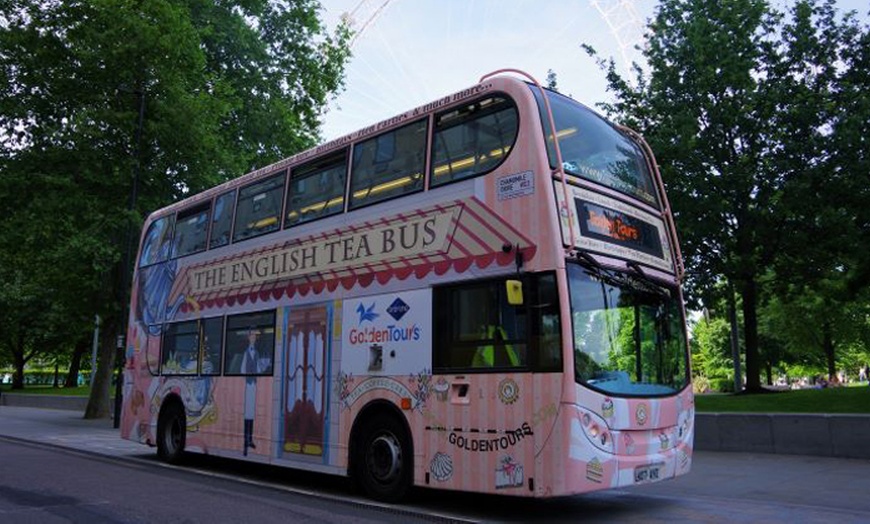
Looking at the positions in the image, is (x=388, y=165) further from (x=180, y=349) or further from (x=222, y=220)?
→ (x=180, y=349)

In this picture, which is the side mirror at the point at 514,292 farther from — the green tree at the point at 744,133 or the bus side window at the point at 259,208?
the green tree at the point at 744,133

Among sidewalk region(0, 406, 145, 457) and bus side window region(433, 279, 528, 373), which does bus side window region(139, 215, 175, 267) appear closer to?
sidewalk region(0, 406, 145, 457)

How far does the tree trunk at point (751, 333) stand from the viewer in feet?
68.2

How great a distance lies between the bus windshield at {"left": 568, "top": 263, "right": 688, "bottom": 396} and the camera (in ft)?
22.7

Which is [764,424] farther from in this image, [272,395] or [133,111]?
[133,111]

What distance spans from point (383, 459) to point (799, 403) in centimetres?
1135

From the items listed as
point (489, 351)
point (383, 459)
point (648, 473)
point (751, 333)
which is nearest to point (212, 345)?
point (383, 459)

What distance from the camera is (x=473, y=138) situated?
8133 millimetres

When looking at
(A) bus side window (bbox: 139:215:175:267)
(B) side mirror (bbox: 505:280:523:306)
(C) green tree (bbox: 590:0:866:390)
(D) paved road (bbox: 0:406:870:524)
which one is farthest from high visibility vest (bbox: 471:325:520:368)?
(C) green tree (bbox: 590:0:866:390)

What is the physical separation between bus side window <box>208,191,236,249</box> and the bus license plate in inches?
312

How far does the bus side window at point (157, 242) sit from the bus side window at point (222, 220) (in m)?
1.80

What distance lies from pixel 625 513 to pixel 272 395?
17.4 feet

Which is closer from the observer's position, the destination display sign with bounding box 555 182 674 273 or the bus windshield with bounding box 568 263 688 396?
the bus windshield with bounding box 568 263 688 396

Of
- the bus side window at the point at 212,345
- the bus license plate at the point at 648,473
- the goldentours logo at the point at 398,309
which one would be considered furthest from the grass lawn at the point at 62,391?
the bus license plate at the point at 648,473
